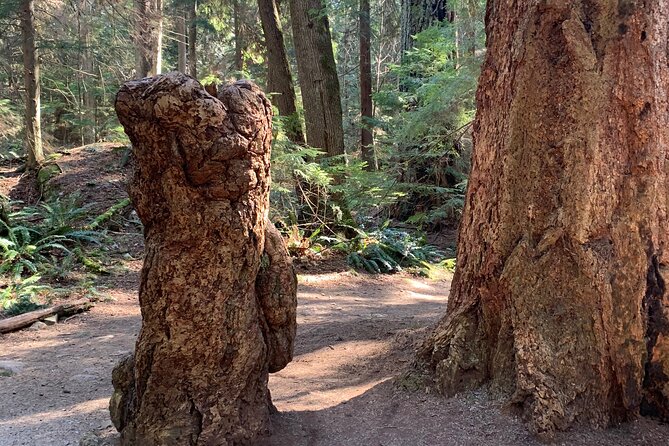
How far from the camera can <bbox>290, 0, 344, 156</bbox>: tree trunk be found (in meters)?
10.8

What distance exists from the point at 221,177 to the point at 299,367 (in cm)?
283

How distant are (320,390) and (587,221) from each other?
2499mm

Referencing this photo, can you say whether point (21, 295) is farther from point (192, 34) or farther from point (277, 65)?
point (192, 34)

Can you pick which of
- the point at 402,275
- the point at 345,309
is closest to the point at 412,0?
the point at 402,275

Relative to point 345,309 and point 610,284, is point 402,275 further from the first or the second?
point 610,284

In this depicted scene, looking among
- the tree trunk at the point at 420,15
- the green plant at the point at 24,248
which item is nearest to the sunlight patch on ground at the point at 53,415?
the green plant at the point at 24,248

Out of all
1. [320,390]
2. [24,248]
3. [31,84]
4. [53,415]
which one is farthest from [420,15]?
[53,415]

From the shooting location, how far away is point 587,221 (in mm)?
3004

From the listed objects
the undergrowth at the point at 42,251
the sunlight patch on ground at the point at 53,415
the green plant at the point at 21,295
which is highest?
the undergrowth at the point at 42,251

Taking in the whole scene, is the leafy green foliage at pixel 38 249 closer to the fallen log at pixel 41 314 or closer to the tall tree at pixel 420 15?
the fallen log at pixel 41 314

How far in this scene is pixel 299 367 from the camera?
4.91 metres

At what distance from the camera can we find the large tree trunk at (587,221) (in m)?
2.96

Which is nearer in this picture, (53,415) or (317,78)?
(53,415)

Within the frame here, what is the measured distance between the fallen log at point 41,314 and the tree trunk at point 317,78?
5.80 m
